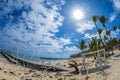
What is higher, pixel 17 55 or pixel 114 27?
pixel 114 27

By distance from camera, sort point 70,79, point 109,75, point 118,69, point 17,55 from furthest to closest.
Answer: point 17,55
point 70,79
point 118,69
point 109,75

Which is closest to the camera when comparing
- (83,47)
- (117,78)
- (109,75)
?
(117,78)

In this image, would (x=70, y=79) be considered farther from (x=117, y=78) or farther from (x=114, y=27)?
(x=114, y=27)

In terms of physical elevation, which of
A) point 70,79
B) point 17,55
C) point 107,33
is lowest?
point 70,79

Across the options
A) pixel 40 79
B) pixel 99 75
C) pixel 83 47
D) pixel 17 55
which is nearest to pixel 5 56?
pixel 17 55

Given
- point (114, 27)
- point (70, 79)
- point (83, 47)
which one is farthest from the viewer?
point (114, 27)

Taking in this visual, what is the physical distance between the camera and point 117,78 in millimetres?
17781

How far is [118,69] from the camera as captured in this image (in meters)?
20.9

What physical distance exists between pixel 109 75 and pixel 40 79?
9189 millimetres

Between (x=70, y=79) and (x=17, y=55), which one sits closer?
(x=70, y=79)

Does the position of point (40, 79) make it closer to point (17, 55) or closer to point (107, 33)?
point (17, 55)

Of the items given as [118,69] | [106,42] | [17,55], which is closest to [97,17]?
[106,42]

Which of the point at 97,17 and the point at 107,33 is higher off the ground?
the point at 97,17

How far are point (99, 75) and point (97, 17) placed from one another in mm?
38267
